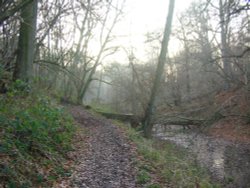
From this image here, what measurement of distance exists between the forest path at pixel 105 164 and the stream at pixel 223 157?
3.27 m

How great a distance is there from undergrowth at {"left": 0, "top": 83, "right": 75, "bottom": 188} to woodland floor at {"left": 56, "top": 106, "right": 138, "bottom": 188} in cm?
41

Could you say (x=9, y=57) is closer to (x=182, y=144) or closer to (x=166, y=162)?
(x=166, y=162)

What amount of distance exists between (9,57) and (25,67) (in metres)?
1.61

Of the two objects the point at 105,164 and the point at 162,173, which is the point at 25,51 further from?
the point at 162,173

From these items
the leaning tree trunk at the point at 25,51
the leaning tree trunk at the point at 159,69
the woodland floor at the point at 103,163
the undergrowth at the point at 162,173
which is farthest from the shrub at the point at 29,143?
the leaning tree trunk at the point at 159,69

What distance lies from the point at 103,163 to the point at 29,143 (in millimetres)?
2008

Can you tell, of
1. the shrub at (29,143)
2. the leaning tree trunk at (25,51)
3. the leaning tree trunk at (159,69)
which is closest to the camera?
the shrub at (29,143)

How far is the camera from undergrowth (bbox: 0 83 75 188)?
21.5ft

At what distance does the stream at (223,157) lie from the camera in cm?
1168

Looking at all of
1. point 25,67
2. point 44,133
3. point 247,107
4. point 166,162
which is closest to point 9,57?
point 25,67

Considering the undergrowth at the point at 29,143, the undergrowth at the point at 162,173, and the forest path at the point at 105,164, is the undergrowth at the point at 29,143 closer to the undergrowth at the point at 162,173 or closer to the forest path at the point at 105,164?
the forest path at the point at 105,164

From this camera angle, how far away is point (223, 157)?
615 inches

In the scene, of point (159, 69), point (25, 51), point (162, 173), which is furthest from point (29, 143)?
point (159, 69)

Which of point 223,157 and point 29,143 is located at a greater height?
point 29,143
